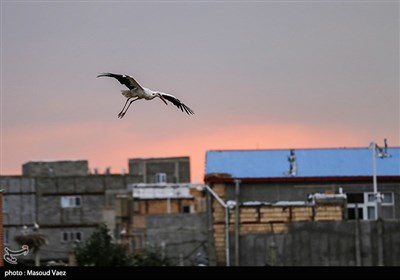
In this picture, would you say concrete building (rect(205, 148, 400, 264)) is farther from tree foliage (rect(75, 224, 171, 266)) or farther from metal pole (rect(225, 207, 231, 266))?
tree foliage (rect(75, 224, 171, 266))

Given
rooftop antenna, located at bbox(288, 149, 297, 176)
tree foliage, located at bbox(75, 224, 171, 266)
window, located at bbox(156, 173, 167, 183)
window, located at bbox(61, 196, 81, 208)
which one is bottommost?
tree foliage, located at bbox(75, 224, 171, 266)

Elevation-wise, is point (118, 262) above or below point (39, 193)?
below

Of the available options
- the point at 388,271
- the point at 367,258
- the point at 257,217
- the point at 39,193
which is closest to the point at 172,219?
the point at 257,217

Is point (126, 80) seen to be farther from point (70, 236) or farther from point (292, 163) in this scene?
point (70, 236)

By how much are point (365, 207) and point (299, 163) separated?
11.5 feet

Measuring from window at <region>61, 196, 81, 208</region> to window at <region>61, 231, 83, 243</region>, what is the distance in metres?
3.74

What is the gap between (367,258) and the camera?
55250 millimetres

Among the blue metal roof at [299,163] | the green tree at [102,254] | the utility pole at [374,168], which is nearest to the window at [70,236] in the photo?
the blue metal roof at [299,163]

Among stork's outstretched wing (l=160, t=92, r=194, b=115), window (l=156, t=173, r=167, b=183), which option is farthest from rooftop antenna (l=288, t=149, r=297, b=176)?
window (l=156, t=173, r=167, b=183)

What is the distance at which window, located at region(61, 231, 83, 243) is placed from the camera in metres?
97.8

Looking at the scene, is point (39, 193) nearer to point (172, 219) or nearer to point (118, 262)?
point (172, 219)

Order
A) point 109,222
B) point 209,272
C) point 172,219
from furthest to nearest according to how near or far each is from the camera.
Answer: point 109,222
point 172,219
point 209,272

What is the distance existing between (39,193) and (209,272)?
77117 mm

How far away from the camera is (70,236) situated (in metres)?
99.1
